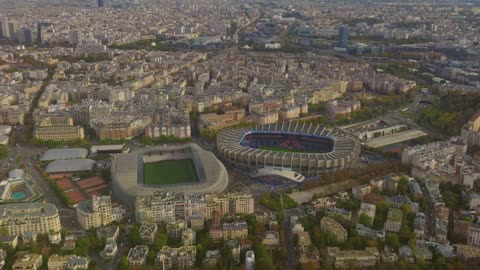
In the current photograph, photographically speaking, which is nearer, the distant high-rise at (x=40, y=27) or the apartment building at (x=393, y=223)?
the apartment building at (x=393, y=223)

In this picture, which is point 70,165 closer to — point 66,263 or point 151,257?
point 66,263

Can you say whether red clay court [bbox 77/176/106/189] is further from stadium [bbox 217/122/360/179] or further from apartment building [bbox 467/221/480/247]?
apartment building [bbox 467/221/480/247]

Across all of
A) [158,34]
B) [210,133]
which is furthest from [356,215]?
[158,34]

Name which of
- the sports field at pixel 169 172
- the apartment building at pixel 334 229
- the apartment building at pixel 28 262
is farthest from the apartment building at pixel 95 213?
the apartment building at pixel 334 229

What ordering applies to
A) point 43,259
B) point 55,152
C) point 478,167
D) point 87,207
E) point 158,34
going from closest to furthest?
point 43,259 < point 87,207 < point 478,167 < point 55,152 < point 158,34

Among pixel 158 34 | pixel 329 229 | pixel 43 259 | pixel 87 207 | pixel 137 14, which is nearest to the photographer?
pixel 43 259

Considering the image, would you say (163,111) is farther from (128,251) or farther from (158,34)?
(158,34)

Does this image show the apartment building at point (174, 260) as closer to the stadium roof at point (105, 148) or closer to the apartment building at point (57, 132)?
the stadium roof at point (105, 148)
